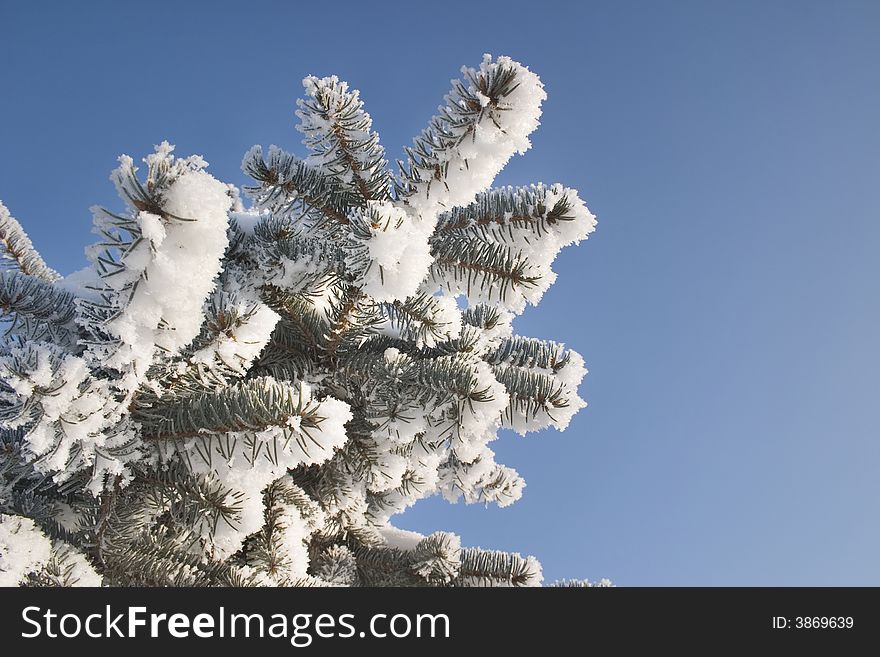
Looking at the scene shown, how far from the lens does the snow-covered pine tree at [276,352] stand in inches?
52.5

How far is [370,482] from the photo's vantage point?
7.93 ft

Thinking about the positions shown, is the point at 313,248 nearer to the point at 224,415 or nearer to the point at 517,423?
the point at 224,415

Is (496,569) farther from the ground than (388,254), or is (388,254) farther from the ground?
(388,254)

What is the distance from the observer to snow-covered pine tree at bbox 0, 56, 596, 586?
1333 millimetres

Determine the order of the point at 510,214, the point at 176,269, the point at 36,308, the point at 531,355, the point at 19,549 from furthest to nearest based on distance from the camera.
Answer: the point at 531,355 < the point at 510,214 < the point at 36,308 < the point at 19,549 < the point at 176,269

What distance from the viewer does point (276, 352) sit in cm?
219

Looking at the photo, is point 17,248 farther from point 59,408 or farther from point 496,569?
point 496,569

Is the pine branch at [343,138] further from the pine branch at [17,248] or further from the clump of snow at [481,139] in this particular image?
the pine branch at [17,248]

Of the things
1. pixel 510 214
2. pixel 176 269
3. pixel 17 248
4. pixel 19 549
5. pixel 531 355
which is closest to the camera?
pixel 176 269

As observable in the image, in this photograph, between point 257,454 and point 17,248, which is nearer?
point 257,454

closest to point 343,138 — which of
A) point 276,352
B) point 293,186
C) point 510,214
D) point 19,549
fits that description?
point 293,186

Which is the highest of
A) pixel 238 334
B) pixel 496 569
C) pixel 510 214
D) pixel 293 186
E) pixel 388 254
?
pixel 293 186

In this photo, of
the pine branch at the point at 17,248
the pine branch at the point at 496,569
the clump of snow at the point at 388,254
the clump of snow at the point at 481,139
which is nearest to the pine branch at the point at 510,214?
the clump of snow at the point at 481,139

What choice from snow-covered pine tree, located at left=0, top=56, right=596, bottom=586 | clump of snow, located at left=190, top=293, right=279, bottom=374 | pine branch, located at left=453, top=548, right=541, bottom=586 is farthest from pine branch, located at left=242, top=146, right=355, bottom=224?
pine branch, located at left=453, top=548, right=541, bottom=586
